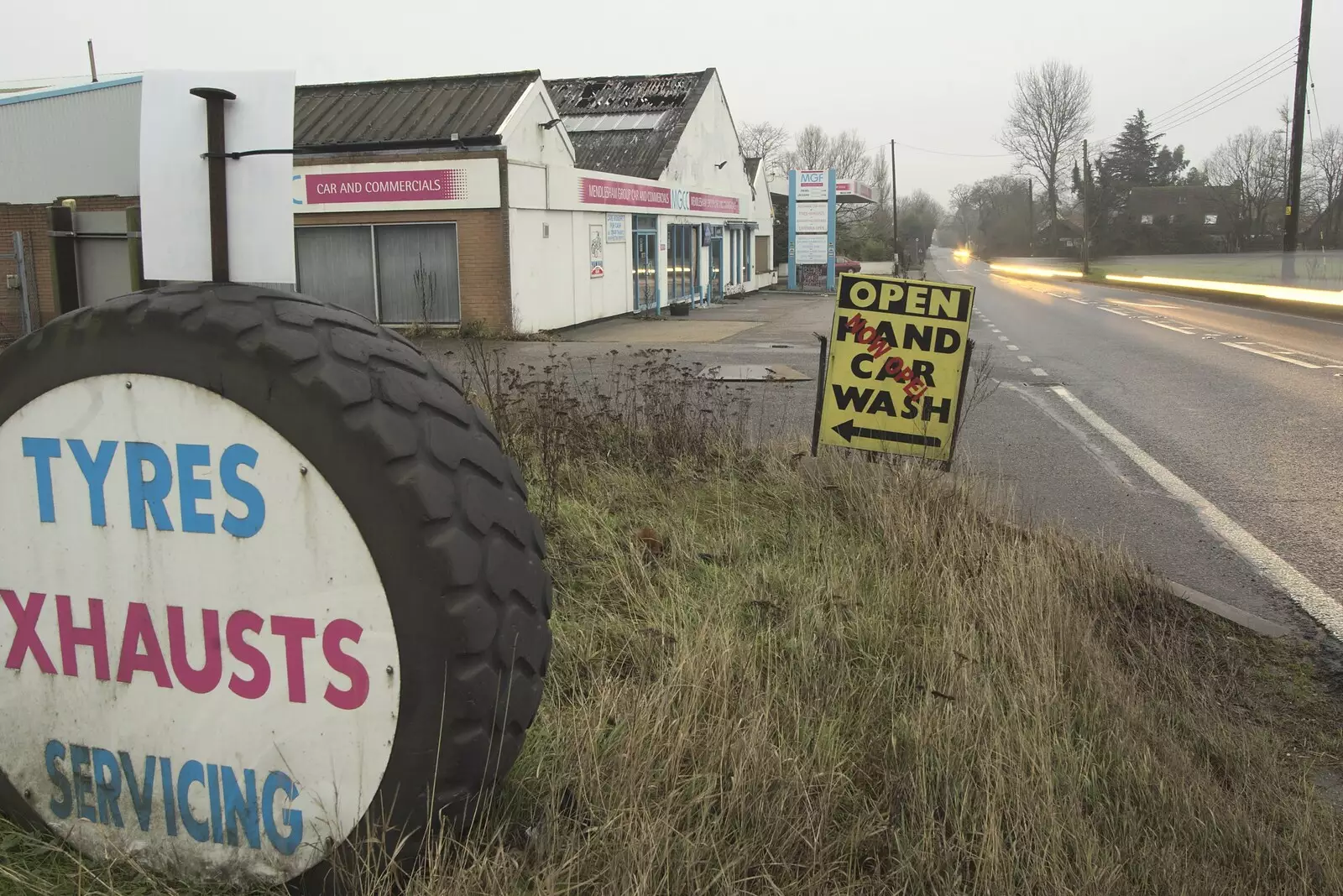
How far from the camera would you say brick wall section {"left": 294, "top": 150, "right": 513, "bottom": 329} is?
19859mm

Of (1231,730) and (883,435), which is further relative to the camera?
(883,435)

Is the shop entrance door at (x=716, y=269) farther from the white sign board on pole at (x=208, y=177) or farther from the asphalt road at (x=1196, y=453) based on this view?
the white sign board on pole at (x=208, y=177)

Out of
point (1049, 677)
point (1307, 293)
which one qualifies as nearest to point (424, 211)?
point (1049, 677)

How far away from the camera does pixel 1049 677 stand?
3.39m

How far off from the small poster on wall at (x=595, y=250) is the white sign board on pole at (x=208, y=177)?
72.8 ft

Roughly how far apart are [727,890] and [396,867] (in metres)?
0.64

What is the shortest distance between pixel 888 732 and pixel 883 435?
12.2 feet

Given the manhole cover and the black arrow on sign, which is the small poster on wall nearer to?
the manhole cover

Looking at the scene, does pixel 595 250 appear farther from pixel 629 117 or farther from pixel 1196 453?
pixel 1196 453

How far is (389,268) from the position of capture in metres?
20.8

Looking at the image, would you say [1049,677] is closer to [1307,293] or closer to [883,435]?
[883,435]

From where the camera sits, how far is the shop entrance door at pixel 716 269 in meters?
35.8

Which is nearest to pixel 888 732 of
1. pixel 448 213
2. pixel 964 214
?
pixel 448 213

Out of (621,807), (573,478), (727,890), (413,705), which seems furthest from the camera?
(573,478)
